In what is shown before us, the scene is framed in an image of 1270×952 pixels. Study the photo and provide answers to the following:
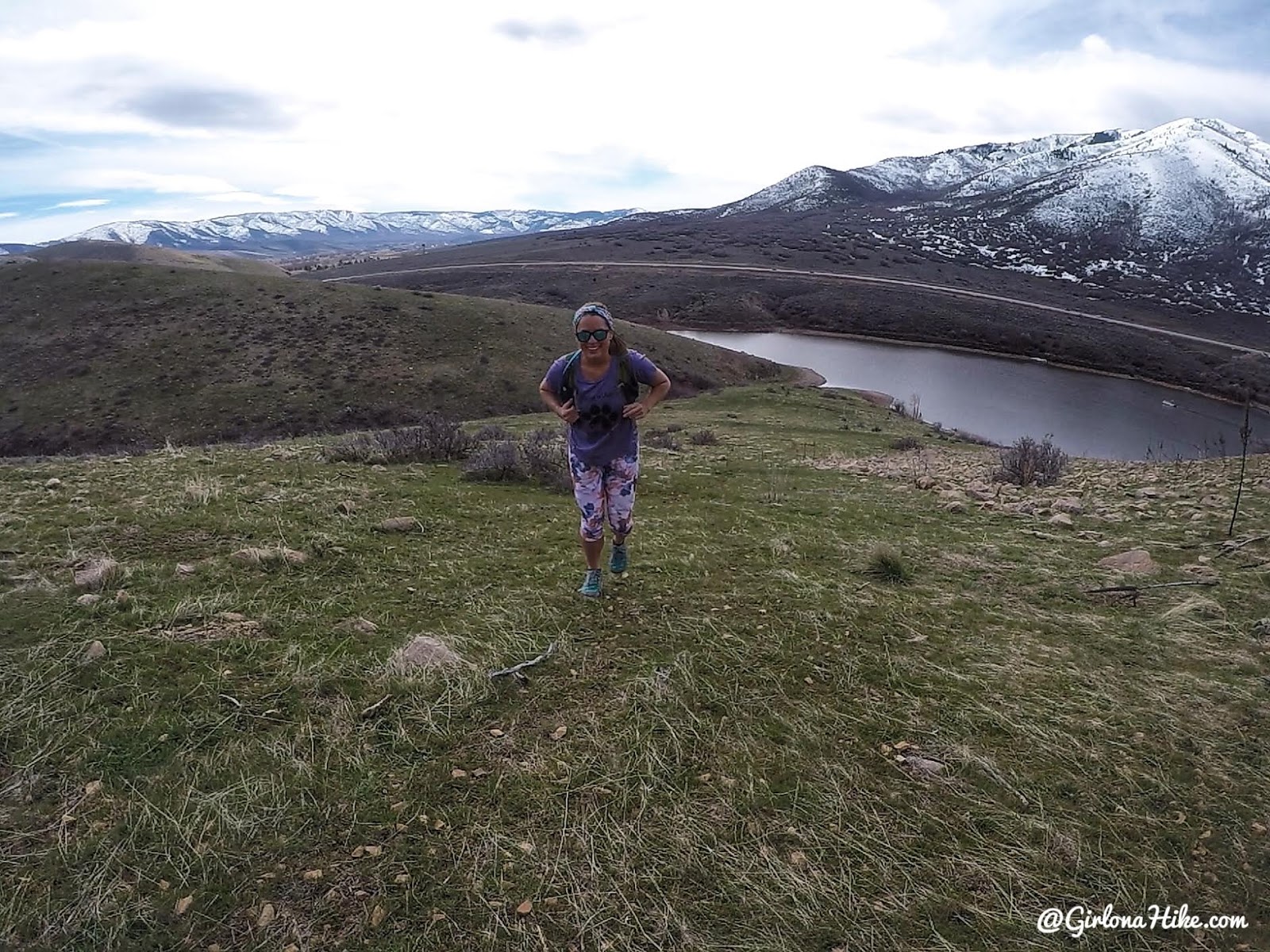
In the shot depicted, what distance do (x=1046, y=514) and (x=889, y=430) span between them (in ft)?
50.0

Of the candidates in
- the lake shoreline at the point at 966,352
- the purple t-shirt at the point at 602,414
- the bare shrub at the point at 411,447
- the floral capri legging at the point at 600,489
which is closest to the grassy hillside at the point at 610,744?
the floral capri legging at the point at 600,489

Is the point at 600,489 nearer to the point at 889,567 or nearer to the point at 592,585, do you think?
the point at 592,585

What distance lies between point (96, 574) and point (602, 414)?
11.8ft

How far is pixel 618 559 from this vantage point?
548 cm

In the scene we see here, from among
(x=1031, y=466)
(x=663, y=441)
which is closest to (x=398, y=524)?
(x=1031, y=466)

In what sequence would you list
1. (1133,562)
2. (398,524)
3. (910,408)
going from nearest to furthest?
(1133,562) < (398,524) < (910,408)

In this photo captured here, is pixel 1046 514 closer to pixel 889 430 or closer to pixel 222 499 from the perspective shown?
pixel 222 499

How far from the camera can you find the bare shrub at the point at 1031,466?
10227mm

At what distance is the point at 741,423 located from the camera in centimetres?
2291

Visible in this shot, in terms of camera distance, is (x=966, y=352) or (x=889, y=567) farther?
(x=966, y=352)

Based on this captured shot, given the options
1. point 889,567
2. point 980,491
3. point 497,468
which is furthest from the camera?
point 980,491

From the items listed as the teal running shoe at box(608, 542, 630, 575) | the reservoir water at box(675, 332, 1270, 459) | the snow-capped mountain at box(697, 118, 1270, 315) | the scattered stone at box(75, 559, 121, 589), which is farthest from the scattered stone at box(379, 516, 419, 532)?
the snow-capped mountain at box(697, 118, 1270, 315)

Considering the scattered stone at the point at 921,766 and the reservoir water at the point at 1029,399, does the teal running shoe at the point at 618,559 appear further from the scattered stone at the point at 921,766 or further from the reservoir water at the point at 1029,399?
the reservoir water at the point at 1029,399

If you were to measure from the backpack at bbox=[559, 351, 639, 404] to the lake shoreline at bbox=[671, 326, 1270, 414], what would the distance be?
124 ft
